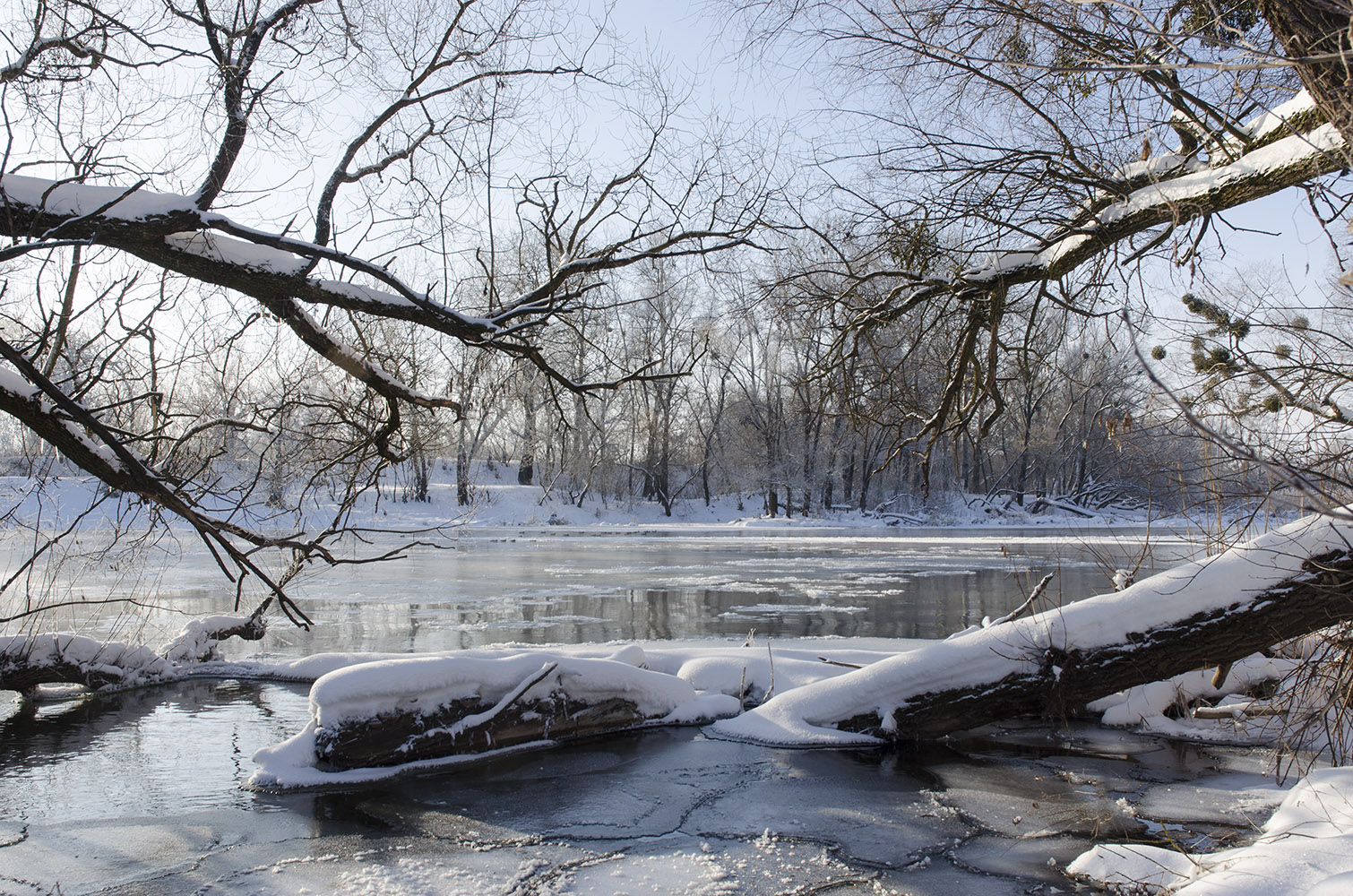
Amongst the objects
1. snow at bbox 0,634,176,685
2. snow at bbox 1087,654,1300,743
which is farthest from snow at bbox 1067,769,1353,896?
snow at bbox 0,634,176,685

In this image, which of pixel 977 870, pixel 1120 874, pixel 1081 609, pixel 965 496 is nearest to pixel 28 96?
pixel 977 870

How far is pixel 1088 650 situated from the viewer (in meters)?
6.14

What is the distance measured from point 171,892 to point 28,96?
162 inches

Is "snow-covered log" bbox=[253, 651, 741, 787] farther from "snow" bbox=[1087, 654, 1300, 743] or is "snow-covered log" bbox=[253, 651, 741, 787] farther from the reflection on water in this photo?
"snow" bbox=[1087, 654, 1300, 743]

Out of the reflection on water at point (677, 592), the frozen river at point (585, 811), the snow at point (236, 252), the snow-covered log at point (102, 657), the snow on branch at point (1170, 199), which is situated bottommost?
the frozen river at point (585, 811)

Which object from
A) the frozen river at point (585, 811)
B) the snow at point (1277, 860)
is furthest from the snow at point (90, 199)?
the snow at point (1277, 860)

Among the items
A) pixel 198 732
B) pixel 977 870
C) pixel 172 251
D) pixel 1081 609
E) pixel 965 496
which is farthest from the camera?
A: pixel 965 496

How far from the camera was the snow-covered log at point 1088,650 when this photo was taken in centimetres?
500

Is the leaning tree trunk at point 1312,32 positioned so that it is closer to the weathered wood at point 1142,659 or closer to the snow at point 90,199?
the weathered wood at point 1142,659

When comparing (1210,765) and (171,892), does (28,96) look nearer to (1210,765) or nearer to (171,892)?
(171,892)

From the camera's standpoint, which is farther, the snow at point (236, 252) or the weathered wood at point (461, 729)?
the weathered wood at point (461, 729)

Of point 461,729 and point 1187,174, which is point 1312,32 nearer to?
point 1187,174

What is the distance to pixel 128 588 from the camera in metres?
13.9

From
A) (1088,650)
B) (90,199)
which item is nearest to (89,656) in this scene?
(90,199)
